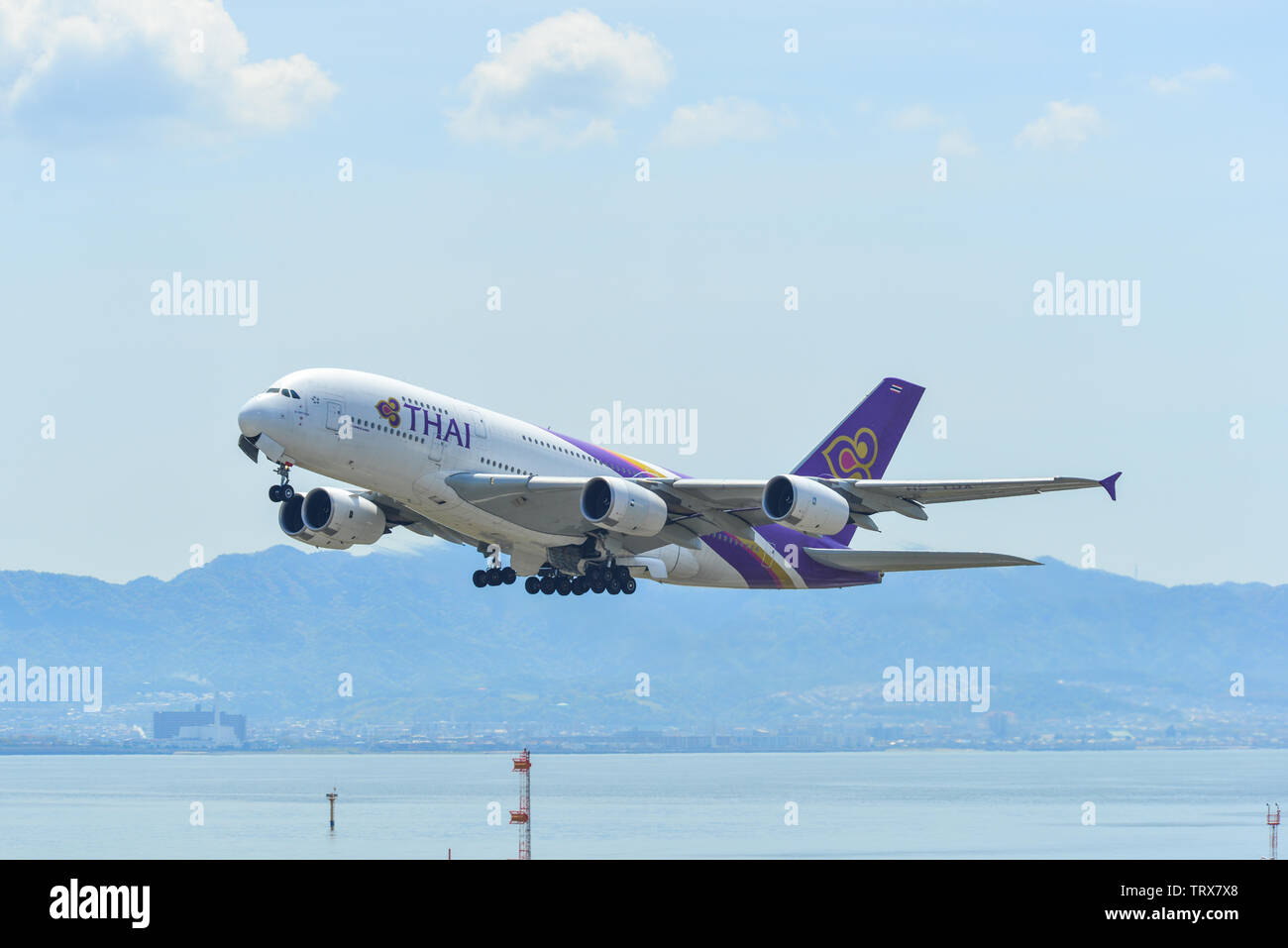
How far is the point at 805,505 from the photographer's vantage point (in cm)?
4825

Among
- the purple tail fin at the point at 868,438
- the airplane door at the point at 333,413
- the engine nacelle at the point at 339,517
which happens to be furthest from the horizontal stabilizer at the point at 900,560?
the airplane door at the point at 333,413

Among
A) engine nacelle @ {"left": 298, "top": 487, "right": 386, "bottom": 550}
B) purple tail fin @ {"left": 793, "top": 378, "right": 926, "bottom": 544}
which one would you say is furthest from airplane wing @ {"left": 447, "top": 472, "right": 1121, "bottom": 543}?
purple tail fin @ {"left": 793, "top": 378, "right": 926, "bottom": 544}

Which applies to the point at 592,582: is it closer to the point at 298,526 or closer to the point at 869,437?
the point at 298,526

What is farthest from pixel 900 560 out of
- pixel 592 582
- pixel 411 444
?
pixel 411 444

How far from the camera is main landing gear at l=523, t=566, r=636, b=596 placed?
5244cm

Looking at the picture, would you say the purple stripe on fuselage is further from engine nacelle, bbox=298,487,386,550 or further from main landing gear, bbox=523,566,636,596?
engine nacelle, bbox=298,487,386,550

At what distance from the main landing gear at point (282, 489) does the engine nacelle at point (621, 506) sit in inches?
347

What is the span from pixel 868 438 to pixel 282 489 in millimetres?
25552

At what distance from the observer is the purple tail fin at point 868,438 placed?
61.4 metres

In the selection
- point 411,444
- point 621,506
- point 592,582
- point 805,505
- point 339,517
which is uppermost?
point 411,444
